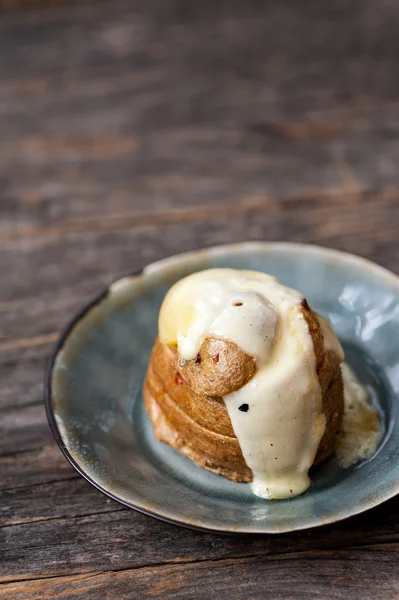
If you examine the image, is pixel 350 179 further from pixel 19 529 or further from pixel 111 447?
pixel 19 529

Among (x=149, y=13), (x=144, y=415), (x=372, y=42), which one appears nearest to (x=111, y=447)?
(x=144, y=415)

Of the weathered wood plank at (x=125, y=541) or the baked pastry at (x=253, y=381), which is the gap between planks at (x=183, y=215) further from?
the weathered wood plank at (x=125, y=541)

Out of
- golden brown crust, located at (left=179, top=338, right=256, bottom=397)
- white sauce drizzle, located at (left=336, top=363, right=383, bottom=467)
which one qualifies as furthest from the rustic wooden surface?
golden brown crust, located at (left=179, top=338, right=256, bottom=397)

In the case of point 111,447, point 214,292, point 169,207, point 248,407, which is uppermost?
point 214,292

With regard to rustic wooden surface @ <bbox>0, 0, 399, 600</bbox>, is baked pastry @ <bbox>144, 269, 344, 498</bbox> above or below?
above

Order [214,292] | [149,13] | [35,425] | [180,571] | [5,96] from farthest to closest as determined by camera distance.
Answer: [149,13], [5,96], [35,425], [214,292], [180,571]

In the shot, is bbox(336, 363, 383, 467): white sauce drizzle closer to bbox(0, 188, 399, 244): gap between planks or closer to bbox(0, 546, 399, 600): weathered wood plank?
bbox(0, 546, 399, 600): weathered wood plank
